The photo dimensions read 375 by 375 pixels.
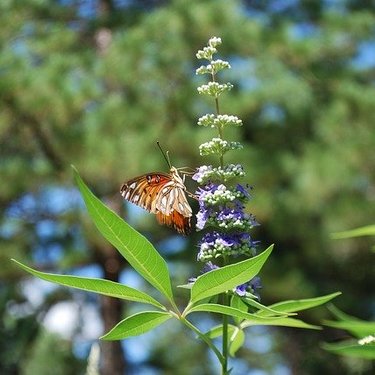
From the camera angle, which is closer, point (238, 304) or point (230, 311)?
point (230, 311)

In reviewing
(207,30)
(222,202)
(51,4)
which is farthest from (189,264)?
(222,202)

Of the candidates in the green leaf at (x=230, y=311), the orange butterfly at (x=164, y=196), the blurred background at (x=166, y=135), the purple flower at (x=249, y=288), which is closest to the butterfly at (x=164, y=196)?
the orange butterfly at (x=164, y=196)

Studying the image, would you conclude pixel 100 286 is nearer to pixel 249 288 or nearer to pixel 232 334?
pixel 249 288

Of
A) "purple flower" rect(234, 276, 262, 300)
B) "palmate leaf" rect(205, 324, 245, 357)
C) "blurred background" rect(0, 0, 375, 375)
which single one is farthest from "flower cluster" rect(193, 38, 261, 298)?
"blurred background" rect(0, 0, 375, 375)

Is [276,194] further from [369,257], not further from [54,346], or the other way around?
[54,346]

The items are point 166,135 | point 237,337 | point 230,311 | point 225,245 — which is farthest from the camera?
point 166,135

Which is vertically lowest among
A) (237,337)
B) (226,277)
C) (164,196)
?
(237,337)

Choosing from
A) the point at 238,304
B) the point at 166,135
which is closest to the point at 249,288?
the point at 238,304

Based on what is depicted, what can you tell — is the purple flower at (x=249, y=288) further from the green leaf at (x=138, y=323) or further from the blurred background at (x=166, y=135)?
the blurred background at (x=166, y=135)
